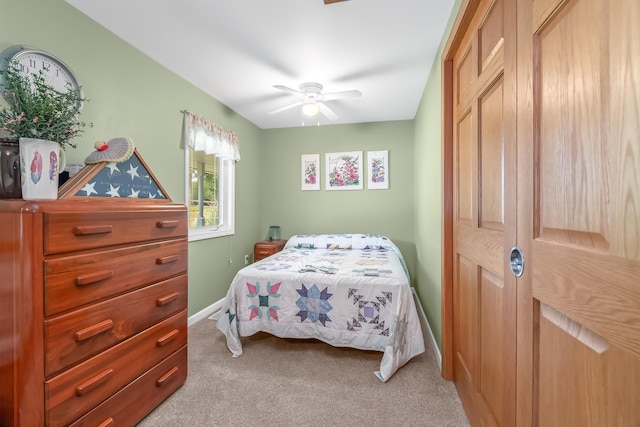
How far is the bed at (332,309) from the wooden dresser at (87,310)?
0.62 m

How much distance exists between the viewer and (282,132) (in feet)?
14.7

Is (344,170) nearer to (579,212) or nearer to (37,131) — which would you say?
(37,131)

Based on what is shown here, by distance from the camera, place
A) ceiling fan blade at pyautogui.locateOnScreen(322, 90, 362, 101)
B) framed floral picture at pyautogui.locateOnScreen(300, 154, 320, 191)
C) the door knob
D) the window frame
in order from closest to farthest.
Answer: the door knob → ceiling fan blade at pyautogui.locateOnScreen(322, 90, 362, 101) → the window frame → framed floral picture at pyautogui.locateOnScreen(300, 154, 320, 191)

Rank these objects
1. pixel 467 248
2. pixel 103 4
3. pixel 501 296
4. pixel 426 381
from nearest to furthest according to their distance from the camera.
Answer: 1. pixel 501 296
2. pixel 467 248
3. pixel 103 4
4. pixel 426 381

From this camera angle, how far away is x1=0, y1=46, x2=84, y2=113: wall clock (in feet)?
4.82

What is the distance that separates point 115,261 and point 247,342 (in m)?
1.45

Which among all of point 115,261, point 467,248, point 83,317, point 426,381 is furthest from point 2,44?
point 426,381

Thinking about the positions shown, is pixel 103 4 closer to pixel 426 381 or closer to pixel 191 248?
pixel 191 248

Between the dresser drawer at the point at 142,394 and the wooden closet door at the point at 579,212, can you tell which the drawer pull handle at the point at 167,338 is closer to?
the dresser drawer at the point at 142,394

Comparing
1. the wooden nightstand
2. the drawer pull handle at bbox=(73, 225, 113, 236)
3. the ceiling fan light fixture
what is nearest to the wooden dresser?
the drawer pull handle at bbox=(73, 225, 113, 236)

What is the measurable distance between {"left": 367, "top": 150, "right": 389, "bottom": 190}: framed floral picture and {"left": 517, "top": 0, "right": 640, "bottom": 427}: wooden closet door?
3.22 m

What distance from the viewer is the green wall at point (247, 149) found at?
184 centimetres

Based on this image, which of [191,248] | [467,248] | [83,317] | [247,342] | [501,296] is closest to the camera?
[501,296]

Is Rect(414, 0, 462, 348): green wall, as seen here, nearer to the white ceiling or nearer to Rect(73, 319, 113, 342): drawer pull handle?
the white ceiling
